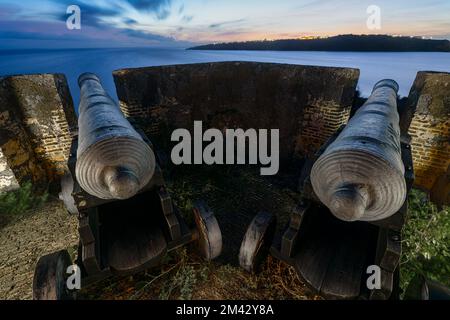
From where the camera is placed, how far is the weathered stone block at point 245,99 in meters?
5.24

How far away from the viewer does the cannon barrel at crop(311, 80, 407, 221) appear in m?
1.92

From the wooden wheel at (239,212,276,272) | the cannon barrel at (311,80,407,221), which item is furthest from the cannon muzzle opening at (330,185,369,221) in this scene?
the wooden wheel at (239,212,276,272)

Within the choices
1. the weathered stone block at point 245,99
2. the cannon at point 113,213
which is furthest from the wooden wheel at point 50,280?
the weathered stone block at point 245,99

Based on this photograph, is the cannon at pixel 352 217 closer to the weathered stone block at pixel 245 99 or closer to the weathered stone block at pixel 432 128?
the weathered stone block at pixel 432 128

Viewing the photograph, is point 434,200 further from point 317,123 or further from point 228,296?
point 228,296

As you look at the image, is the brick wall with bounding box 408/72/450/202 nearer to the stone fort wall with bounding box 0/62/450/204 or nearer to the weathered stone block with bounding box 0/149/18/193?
the stone fort wall with bounding box 0/62/450/204

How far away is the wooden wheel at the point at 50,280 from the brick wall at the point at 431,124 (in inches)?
208

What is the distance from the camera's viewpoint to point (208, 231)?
9.78 ft

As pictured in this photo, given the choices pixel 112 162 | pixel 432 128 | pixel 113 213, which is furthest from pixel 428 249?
pixel 113 213

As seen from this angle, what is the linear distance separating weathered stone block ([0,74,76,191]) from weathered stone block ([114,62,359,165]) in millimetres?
1123

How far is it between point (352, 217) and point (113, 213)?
2790 millimetres

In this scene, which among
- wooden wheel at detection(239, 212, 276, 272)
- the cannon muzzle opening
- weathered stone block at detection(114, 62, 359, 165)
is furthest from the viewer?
weathered stone block at detection(114, 62, 359, 165)

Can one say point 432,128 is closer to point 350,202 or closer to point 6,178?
point 350,202

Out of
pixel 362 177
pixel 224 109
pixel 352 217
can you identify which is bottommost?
pixel 352 217
